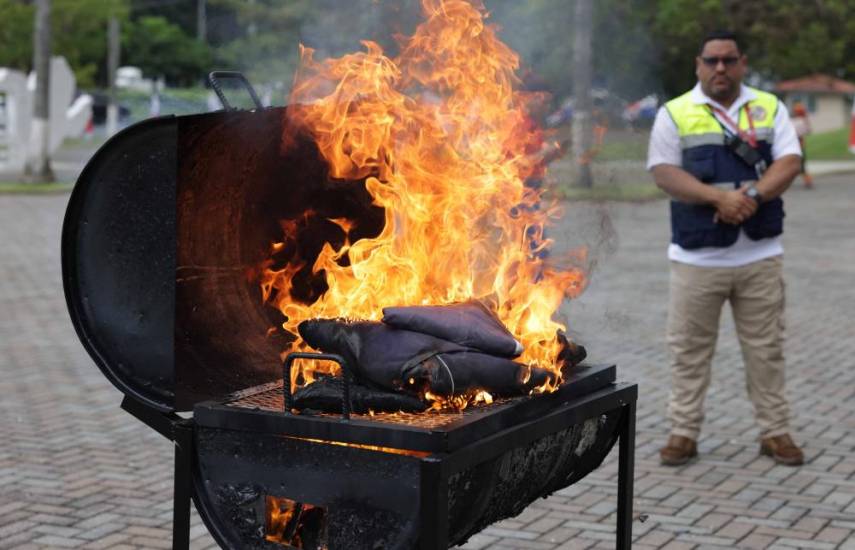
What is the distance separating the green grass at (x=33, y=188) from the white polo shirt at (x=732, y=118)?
18.6 m

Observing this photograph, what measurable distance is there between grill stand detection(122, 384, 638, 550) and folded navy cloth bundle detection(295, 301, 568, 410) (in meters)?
0.15

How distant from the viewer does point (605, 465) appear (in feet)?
19.6

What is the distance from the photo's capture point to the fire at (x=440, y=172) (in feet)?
12.7

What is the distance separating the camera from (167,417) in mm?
3598

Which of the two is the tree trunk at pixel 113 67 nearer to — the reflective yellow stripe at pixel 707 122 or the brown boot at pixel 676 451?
the reflective yellow stripe at pixel 707 122

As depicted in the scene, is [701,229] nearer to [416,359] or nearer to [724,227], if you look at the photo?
[724,227]

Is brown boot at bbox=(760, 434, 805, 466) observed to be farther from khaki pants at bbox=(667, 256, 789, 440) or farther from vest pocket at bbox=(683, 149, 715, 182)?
vest pocket at bbox=(683, 149, 715, 182)

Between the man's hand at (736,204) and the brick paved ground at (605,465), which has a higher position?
the man's hand at (736,204)

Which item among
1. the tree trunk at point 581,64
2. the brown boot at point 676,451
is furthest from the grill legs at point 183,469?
the tree trunk at point 581,64

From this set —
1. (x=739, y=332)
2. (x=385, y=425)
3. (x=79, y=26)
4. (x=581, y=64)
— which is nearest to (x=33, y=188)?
(x=581, y=64)

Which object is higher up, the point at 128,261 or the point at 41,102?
the point at 41,102

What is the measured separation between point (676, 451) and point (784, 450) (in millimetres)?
491

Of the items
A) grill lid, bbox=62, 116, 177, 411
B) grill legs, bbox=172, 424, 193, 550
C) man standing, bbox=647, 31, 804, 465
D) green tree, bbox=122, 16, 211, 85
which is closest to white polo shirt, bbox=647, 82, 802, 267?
man standing, bbox=647, 31, 804, 465

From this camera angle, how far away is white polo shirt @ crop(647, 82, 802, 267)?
19.4 ft
